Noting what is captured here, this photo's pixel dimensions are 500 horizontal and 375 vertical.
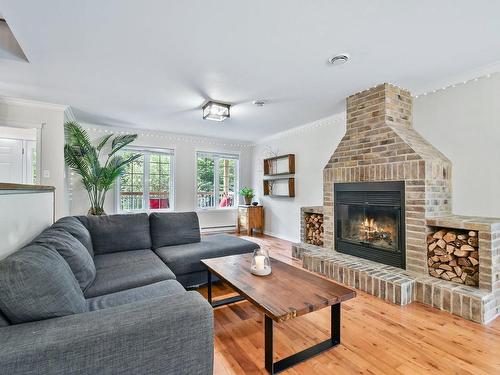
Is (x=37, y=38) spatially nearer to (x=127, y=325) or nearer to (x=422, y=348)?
(x=127, y=325)

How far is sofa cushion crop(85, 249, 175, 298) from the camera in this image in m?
1.83

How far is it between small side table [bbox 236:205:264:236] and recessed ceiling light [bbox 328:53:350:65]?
391 cm

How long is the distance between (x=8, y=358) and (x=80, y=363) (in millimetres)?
204

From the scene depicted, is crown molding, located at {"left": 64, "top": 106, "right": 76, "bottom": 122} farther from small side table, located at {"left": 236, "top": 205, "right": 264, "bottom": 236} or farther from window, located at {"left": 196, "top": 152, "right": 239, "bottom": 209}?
small side table, located at {"left": 236, "top": 205, "right": 264, "bottom": 236}

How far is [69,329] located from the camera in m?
0.94

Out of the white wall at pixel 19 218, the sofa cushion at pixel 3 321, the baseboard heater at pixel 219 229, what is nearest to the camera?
the sofa cushion at pixel 3 321

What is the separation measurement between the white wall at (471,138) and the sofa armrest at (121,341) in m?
3.02

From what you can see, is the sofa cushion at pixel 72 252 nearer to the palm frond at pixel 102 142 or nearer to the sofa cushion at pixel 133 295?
the sofa cushion at pixel 133 295

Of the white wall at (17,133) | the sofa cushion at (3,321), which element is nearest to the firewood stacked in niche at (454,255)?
the sofa cushion at (3,321)

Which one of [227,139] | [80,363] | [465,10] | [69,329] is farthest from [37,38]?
[227,139]

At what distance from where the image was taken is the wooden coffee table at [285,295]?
143 centimetres

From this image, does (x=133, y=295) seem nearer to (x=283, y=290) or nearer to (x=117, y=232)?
(x=283, y=290)

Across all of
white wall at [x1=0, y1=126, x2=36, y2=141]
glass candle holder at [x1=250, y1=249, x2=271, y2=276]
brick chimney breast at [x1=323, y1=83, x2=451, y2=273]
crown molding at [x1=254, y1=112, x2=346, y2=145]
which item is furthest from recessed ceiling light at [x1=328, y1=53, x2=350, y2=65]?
white wall at [x1=0, y1=126, x2=36, y2=141]

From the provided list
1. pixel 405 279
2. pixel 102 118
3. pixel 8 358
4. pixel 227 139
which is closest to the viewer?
pixel 8 358
